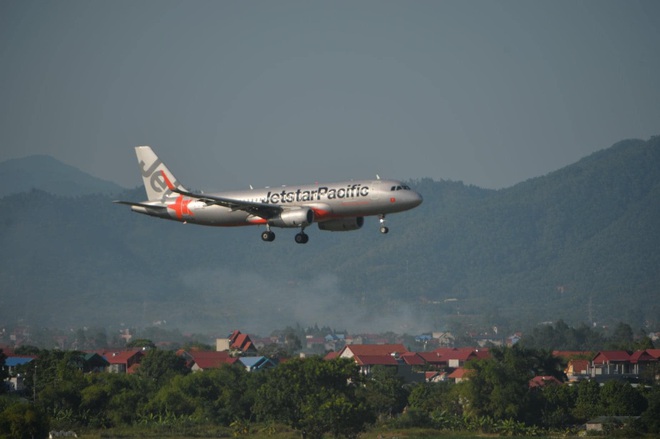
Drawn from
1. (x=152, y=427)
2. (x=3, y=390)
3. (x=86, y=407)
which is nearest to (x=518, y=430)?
(x=152, y=427)

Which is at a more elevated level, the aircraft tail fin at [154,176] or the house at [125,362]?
the aircraft tail fin at [154,176]

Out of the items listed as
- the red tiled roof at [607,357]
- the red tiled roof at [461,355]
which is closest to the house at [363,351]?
the red tiled roof at [461,355]

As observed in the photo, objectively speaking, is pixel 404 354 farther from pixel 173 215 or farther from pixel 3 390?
pixel 173 215

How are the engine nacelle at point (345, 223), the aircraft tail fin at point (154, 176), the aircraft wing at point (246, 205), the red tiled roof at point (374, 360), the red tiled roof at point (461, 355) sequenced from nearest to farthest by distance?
the aircraft wing at point (246, 205)
the engine nacelle at point (345, 223)
the aircraft tail fin at point (154, 176)
the red tiled roof at point (374, 360)
the red tiled roof at point (461, 355)

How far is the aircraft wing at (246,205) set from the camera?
246ft

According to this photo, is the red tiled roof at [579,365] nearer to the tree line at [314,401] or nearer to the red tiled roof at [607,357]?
the red tiled roof at [607,357]

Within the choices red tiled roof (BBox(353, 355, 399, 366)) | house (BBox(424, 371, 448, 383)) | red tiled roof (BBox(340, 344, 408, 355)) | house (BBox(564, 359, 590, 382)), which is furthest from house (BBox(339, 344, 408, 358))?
house (BBox(564, 359, 590, 382))

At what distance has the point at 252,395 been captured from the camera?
10881 cm

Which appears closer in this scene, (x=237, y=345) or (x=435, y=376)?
(x=435, y=376)

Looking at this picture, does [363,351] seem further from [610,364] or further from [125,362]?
[610,364]

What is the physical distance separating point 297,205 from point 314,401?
A: 29.2 meters

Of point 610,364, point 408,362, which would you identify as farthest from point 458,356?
point 610,364

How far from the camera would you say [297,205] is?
7506cm

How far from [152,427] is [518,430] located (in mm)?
33782
